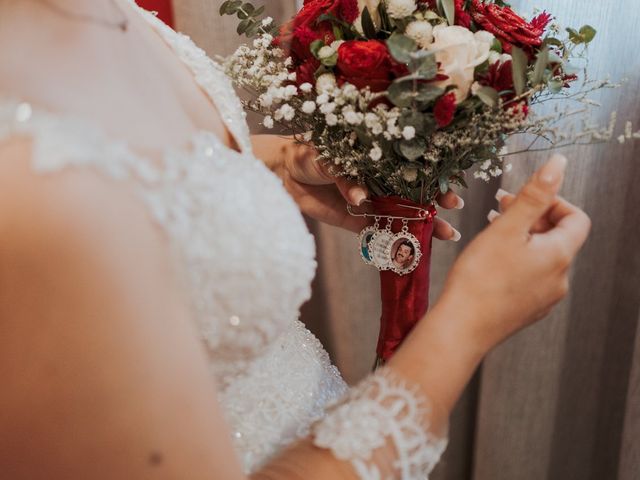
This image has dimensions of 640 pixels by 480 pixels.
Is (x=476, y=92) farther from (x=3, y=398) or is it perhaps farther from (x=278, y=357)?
(x=3, y=398)

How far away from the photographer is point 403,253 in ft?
2.88

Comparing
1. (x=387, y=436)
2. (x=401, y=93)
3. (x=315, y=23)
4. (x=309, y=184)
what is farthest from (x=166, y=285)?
(x=309, y=184)

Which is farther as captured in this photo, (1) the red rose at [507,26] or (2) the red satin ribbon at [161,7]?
(2) the red satin ribbon at [161,7]

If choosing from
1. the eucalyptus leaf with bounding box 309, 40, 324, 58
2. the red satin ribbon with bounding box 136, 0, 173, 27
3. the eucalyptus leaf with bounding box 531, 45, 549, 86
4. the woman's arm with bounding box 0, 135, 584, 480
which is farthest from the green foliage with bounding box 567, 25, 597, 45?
the red satin ribbon with bounding box 136, 0, 173, 27

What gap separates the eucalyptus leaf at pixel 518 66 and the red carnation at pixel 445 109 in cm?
8

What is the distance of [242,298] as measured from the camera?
576mm

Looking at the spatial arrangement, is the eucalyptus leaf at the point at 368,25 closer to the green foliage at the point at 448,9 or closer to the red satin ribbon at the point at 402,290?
the green foliage at the point at 448,9

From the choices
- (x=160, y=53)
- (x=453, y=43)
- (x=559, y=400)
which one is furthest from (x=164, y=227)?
(x=559, y=400)

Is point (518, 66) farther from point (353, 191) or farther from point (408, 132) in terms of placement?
point (353, 191)

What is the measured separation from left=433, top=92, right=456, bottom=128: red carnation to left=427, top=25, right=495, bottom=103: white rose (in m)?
0.03

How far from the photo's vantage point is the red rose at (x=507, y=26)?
0.76m

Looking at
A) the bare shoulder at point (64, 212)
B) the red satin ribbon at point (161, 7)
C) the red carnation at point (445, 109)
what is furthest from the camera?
the red satin ribbon at point (161, 7)

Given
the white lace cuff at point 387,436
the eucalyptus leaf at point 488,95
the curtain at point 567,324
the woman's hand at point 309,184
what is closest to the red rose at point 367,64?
the eucalyptus leaf at point 488,95

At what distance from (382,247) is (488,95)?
0.28m
